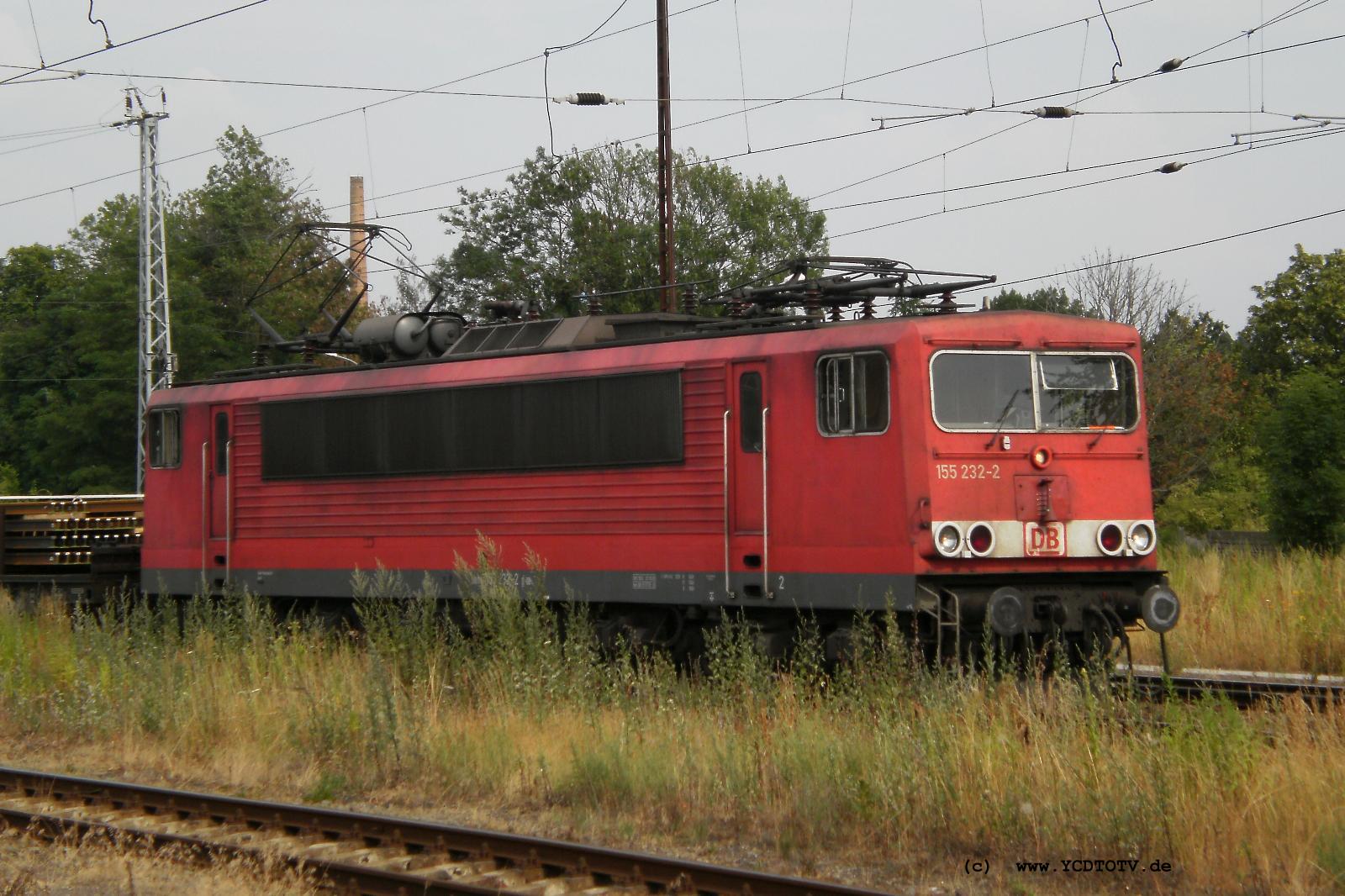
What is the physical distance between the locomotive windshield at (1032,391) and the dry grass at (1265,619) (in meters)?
3.81

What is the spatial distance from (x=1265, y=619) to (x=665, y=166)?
31.3 feet

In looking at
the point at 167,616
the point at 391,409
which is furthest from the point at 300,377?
the point at 167,616

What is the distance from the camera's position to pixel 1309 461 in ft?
58.7

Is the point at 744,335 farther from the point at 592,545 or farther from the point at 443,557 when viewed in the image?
the point at 443,557

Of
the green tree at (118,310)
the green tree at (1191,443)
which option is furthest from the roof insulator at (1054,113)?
the green tree at (118,310)

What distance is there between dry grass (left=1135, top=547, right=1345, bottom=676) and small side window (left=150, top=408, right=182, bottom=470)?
440 inches

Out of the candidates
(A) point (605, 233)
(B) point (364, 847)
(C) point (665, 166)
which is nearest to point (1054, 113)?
(C) point (665, 166)

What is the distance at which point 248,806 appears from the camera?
348 inches

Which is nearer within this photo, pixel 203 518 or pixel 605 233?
pixel 203 518

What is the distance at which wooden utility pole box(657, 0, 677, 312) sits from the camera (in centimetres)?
1914

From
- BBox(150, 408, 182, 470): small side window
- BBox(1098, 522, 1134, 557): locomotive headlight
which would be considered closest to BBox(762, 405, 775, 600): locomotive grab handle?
BBox(1098, 522, 1134, 557): locomotive headlight

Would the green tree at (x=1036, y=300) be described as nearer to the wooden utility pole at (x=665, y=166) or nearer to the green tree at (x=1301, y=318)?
the green tree at (x=1301, y=318)

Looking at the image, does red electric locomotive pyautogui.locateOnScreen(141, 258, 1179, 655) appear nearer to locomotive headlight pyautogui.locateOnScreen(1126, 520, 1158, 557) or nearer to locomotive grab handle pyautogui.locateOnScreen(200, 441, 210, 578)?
locomotive headlight pyautogui.locateOnScreen(1126, 520, 1158, 557)

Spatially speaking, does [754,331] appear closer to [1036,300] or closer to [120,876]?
[120,876]
